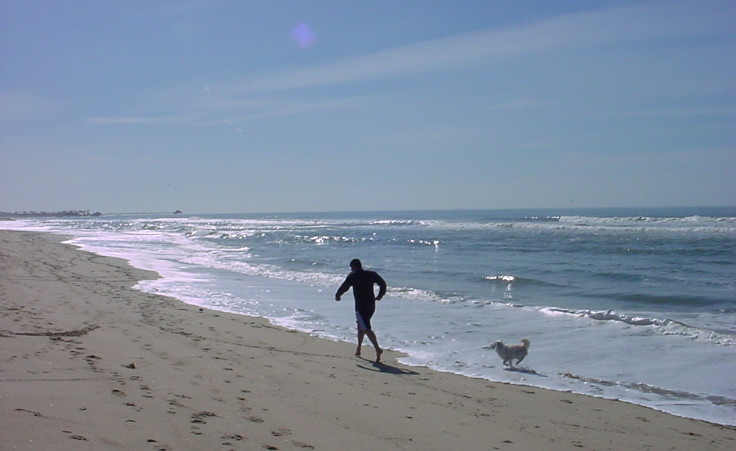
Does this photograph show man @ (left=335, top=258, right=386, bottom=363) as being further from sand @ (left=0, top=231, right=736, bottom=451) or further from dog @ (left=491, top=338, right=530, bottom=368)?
dog @ (left=491, top=338, right=530, bottom=368)

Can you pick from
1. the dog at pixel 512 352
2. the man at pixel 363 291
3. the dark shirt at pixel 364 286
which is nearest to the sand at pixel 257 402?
the man at pixel 363 291

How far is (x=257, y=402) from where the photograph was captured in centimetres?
535

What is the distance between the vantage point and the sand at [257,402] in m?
4.23

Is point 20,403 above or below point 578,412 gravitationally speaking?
above

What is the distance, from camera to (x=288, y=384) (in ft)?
20.4

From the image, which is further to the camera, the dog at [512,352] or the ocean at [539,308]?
A: the dog at [512,352]

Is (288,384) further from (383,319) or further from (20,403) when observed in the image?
(383,319)

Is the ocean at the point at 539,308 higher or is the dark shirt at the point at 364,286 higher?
the dark shirt at the point at 364,286

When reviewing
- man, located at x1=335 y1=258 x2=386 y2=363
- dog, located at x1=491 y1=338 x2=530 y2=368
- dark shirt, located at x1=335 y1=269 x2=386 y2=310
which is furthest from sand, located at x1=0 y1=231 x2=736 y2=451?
dog, located at x1=491 y1=338 x2=530 y2=368

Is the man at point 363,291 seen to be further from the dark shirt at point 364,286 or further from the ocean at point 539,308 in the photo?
the ocean at point 539,308

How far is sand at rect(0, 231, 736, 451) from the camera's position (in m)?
4.23

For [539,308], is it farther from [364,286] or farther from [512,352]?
[364,286]

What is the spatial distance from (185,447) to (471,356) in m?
5.24

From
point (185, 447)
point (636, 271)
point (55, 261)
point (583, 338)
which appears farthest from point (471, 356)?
point (55, 261)
